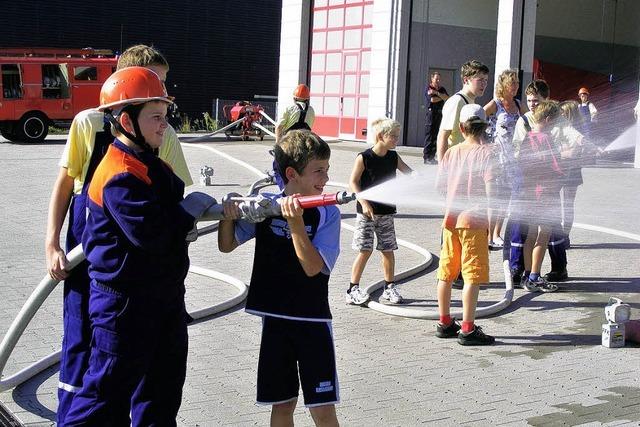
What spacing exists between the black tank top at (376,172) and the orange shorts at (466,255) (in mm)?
921

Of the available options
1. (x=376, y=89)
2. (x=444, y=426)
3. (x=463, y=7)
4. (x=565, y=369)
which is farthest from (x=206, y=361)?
(x=463, y=7)

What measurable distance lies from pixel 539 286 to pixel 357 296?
1.84 m

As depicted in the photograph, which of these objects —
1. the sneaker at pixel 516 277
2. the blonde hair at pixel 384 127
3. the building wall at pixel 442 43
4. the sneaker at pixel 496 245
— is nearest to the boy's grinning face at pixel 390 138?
the blonde hair at pixel 384 127

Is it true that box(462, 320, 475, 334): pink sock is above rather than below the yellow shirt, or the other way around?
below

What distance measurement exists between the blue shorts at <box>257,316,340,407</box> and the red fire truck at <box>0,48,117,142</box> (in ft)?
72.0

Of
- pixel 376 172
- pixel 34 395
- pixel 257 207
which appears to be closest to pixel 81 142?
pixel 257 207

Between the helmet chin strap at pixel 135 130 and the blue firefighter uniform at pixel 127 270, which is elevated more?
the helmet chin strap at pixel 135 130

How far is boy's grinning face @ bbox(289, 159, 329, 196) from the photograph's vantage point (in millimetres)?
3973

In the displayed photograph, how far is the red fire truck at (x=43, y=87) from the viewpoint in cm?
2456

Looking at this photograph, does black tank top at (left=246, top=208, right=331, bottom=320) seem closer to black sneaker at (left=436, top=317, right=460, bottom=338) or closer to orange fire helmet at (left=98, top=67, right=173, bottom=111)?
orange fire helmet at (left=98, top=67, right=173, bottom=111)

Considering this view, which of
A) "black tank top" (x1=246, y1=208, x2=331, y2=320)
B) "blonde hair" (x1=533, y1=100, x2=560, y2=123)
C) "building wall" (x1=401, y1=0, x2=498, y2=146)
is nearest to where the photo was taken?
"black tank top" (x1=246, y1=208, x2=331, y2=320)

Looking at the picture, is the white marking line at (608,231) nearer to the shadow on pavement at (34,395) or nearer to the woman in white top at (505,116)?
the woman in white top at (505,116)

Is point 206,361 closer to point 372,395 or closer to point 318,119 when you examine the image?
point 372,395

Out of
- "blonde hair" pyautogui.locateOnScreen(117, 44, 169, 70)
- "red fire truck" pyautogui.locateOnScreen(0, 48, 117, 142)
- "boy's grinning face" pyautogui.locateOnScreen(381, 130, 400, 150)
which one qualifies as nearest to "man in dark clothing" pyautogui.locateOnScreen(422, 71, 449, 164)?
"red fire truck" pyautogui.locateOnScreen(0, 48, 117, 142)
